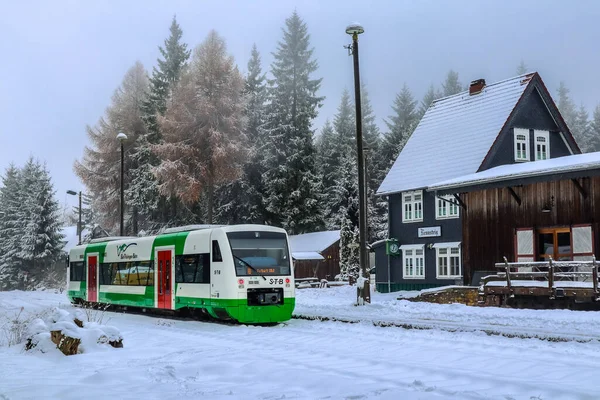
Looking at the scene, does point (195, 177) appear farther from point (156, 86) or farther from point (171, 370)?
point (171, 370)

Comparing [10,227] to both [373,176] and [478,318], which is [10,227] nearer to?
[373,176]

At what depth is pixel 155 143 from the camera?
59.4 meters

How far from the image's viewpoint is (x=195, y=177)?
5028 cm

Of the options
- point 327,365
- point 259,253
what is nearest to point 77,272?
point 259,253

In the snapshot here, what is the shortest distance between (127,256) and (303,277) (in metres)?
29.0

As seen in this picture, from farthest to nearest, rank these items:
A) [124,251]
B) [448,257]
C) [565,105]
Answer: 1. [565,105]
2. [448,257]
3. [124,251]

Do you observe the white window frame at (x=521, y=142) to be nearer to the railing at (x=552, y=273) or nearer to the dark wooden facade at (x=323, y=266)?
the railing at (x=552, y=273)

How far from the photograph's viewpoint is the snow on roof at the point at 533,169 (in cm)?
2420

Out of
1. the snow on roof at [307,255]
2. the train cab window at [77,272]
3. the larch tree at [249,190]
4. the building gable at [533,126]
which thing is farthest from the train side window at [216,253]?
the larch tree at [249,190]

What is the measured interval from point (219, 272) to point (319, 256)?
3316 centimetres

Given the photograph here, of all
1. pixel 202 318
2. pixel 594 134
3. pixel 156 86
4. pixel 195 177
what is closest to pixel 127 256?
pixel 202 318

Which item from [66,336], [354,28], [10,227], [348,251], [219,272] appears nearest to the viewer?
[66,336]

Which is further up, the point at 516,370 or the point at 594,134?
the point at 594,134

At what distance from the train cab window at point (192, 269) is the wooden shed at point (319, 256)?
30615 mm
